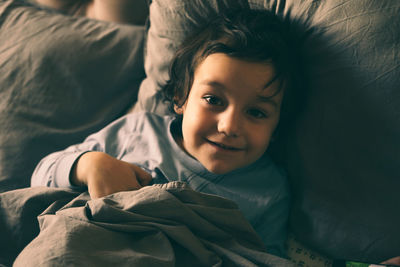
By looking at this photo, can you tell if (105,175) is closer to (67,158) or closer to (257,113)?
(67,158)

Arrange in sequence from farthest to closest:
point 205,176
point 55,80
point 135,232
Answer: point 55,80
point 205,176
point 135,232

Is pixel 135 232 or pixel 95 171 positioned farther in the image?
pixel 95 171

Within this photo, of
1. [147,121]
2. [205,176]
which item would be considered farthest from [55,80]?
[205,176]

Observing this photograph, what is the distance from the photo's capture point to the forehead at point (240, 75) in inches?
27.9

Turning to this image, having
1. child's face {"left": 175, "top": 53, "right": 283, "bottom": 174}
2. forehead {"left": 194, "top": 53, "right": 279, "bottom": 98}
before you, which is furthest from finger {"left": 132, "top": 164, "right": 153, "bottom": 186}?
forehead {"left": 194, "top": 53, "right": 279, "bottom": 98}

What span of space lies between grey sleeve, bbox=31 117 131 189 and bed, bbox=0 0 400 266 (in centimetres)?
7

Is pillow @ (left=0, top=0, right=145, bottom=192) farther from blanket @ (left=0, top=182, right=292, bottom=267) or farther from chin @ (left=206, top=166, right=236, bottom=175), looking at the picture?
chin @ (left=206, top=166, right=236, bottom=175)

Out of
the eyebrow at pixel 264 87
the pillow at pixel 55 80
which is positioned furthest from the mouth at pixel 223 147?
the pillow at pixel 55 80

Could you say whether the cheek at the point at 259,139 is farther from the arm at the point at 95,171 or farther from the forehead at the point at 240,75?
the arm at the point at 95,171

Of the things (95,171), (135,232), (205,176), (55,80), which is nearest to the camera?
(135,232)

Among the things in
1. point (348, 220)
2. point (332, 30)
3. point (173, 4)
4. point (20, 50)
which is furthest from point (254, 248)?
point (20, 50)

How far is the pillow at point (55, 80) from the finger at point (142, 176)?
321mm

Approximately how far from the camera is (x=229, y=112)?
71 centimetres

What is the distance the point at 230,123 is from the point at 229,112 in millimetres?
24
